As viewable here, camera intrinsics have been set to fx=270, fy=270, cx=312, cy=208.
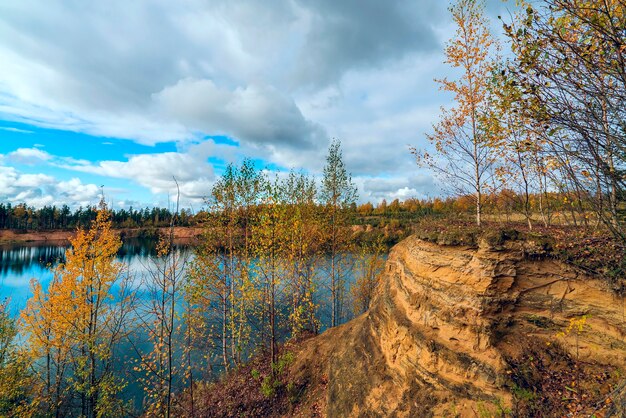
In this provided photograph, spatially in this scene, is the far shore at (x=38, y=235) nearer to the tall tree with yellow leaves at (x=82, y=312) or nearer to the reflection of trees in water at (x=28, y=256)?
the reflection of trees in water at (x=28, y=256)

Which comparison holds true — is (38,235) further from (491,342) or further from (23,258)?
(491,342)

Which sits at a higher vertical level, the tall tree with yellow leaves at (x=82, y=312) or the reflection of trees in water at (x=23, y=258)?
the tall tree with yellow leaves at (x=82, y=312)

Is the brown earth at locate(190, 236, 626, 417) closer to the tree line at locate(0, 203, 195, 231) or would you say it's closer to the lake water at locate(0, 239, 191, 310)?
the lake water at locate(0, 239, 191, 310)

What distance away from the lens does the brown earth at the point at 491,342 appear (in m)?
6.21

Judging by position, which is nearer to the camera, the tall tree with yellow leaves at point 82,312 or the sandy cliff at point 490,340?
the sandy cliff at point 490,340

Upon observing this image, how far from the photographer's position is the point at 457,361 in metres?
7.52

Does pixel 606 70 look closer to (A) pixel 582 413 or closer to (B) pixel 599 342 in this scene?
(B) pixel 599 342

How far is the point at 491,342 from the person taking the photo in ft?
23.9

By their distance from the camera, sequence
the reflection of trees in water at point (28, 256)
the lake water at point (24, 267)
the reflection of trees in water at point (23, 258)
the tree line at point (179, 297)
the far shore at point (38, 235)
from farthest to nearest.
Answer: the far shore at point (38, 235) < the reflection of trees in water at point (23, 258) < the reflection of trees in water at point (28, 256) < the lake water at point (24, 267) < the tree line at point (179, 297)

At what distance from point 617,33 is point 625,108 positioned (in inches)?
47.6

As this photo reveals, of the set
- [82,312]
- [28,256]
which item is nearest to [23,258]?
[28,256]

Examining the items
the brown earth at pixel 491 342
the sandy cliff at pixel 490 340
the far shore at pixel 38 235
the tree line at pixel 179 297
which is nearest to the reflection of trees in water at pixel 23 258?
the far shore at pixel 38 235

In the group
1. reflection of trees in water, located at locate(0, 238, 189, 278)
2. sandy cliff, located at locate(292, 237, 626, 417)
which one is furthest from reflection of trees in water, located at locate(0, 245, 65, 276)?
sandy cliff, located at locate(292, 237, 626, 417)

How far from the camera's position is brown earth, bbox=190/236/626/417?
6207 mm
